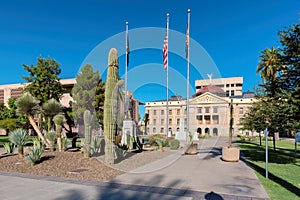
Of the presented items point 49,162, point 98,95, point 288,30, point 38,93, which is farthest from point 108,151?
point 98,95

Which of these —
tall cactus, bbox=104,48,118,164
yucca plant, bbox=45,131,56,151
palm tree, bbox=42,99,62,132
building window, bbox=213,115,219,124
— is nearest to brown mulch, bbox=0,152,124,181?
tall cactus, bbox=104,48,118,164

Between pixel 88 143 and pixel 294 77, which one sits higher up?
pixel 294 77

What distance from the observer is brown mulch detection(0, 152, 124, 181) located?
7555mm

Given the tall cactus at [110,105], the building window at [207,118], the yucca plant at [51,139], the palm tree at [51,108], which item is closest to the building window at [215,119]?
the building window at [207,118]

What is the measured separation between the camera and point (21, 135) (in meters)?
10.8

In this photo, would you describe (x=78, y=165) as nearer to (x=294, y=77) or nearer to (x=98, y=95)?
(x=294, y=77)

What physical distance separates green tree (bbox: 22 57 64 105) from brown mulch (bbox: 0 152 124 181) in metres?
18.9

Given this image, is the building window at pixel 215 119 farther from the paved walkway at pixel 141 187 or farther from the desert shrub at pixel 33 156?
the desert shrub at pixel 33 156

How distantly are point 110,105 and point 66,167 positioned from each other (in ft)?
10.6

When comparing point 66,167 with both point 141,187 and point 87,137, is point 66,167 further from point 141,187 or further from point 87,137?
point 141,187

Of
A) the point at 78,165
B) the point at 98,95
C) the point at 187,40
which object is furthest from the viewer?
the point at 98,95

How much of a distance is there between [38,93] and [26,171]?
21906 mm

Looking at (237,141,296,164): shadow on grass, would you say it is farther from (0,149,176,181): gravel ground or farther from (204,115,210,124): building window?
(204,115,210,124): building window

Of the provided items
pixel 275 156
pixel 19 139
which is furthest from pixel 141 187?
pixel 275 156
